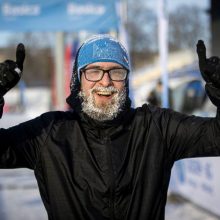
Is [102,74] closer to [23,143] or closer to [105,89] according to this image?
[105,89]

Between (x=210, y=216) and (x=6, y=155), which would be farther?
(x=210, y=216)

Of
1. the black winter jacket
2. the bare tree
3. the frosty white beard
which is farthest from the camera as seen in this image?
the bare tree

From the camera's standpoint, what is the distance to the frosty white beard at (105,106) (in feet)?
7.83

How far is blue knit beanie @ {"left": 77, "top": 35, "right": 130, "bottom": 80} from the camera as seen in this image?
246 cm

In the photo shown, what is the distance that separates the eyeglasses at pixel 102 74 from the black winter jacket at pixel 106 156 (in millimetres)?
185

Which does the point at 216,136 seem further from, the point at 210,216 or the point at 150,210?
the point at 210,216

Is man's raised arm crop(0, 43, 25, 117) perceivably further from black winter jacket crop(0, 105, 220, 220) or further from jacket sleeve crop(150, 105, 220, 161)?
jacket sleeve crop(150, 105, 220, 161)

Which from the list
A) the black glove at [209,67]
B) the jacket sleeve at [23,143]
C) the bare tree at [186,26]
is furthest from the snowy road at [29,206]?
the bare tree at [186,26]

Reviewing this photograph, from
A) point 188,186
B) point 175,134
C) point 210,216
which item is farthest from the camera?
point 188,186

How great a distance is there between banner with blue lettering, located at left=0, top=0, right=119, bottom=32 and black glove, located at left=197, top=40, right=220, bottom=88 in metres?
6.12

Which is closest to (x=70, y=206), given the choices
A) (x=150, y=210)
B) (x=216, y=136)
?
(x=150, y=210)

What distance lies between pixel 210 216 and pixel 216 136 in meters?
4.02

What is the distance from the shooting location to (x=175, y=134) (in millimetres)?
2412

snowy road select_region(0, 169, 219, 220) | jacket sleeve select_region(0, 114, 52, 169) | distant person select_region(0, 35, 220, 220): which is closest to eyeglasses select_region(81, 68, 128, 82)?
distant person select_region(0, 35, 220, 220)
